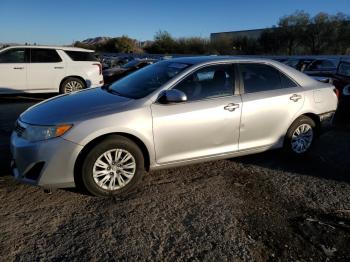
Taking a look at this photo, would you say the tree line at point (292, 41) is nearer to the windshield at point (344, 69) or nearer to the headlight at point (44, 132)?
the windshield at point (344, 69)

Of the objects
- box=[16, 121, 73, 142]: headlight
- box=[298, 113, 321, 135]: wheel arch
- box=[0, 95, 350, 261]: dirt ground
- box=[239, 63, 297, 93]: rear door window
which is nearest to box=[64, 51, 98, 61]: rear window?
box=[0, 95, 350, 261]: dirt ground

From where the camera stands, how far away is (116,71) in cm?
1769

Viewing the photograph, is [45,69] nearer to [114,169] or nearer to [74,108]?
[74,108]

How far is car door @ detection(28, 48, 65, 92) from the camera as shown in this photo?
11.4 meters

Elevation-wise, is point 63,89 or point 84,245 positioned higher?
point 63,89

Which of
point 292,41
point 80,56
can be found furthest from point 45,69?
point 292,41

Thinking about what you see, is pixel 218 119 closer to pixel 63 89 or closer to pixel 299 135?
pixel 299 135

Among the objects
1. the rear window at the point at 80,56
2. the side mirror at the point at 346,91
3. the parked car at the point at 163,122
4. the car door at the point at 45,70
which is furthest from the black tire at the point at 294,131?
the rear window at the point at 80,56

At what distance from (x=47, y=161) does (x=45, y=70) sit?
837 centimetres

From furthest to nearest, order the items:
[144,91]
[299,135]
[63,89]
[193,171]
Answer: [63,89] < [299,135] < [193,171] < [144,91]

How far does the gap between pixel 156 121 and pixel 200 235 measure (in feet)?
4.57

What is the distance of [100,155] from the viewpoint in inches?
160

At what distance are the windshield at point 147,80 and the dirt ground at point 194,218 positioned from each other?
1.10 m

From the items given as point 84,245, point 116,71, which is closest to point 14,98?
point 116,71
